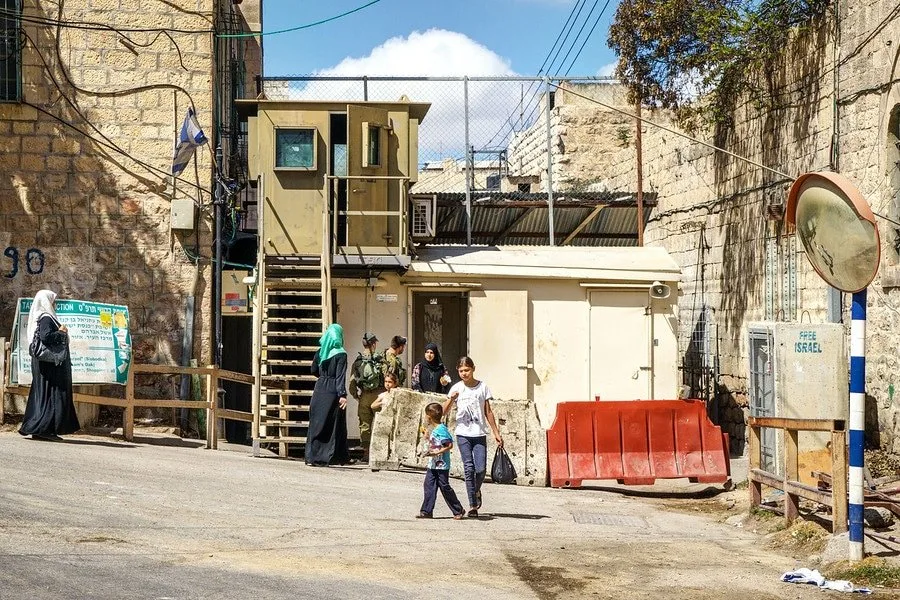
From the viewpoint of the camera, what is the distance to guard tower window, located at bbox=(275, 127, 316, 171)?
1791 cm

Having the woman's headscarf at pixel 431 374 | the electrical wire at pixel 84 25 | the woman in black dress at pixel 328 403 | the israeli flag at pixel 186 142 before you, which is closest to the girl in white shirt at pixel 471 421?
the woman in black dress at pixel 328 403

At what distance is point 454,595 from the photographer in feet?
25.1

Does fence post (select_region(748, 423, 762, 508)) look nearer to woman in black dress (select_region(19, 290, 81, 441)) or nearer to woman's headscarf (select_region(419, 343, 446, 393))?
woman's headscarf (select_region(419, 343, 446, 393))

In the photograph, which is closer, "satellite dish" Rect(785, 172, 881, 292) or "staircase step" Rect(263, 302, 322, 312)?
"satellite dish" Rect(785, 172, 881, 292)

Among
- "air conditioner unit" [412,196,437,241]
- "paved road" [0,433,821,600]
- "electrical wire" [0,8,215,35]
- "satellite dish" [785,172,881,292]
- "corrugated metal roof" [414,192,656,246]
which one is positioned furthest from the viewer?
"corrugated metal roof" [414,192,656,246]

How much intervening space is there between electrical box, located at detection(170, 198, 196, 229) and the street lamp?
35.0ft

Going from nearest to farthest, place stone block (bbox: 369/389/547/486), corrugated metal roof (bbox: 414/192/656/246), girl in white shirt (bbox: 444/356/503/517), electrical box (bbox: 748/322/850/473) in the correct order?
girl in white shirt (bbox: 444/356/503/517), electrical box (bbox: 748/322/850/473), stone block (bbox: 369/389/547/486), corrugated metal roof (bbox: 414/192/656/246)

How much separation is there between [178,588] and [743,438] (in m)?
12.7

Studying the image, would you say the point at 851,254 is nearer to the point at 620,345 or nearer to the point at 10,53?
the point at 620,345

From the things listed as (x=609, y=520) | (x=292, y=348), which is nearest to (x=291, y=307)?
(x=292, y=348)

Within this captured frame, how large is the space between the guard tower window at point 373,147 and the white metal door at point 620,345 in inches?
152

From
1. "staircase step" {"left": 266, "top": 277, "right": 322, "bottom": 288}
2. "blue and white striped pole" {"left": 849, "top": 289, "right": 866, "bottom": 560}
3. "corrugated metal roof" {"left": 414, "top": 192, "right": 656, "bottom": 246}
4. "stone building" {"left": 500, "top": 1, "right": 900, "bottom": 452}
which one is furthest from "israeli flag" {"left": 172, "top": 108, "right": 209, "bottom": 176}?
"blue and white striped pole" {"left": 849, "top": 289, "right": 866, "bottom": 560}

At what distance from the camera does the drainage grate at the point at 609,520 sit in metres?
11.6

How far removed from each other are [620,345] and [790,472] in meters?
6.94
